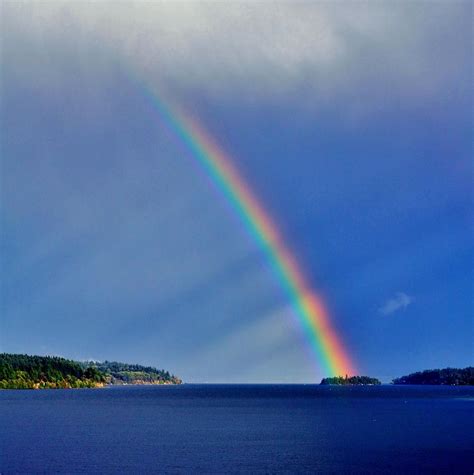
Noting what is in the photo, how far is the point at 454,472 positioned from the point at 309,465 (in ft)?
48.8

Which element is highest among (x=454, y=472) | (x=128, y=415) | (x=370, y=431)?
(x=128, y=415)

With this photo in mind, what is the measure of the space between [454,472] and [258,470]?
1921 cm

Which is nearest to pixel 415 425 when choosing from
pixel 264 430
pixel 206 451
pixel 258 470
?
pixel 264 430

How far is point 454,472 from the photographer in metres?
68.2

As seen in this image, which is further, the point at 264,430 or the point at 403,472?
the point at 264,430

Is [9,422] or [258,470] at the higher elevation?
[9,422]

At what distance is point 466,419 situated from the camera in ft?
463

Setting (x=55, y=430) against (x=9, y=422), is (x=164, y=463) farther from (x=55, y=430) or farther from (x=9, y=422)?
(x=9, y=422)

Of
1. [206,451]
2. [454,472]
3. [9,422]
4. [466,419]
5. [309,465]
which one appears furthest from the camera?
[466,419]

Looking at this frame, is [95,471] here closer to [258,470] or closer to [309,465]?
[258,470]

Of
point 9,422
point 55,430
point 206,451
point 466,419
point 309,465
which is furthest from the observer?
point 466,419

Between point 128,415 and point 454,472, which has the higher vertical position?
point 128,415


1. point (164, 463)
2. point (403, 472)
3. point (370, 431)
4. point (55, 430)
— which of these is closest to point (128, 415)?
point (55, 430)

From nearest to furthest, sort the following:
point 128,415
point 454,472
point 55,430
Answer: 1. point 454,472
2. point 55,430
3. point 128,415
